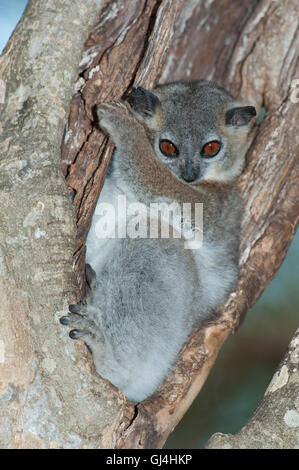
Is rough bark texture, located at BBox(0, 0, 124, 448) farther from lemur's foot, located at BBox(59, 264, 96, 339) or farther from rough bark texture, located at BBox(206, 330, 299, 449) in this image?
rough bark texture, located at BBox(206, 330, 299, 449)

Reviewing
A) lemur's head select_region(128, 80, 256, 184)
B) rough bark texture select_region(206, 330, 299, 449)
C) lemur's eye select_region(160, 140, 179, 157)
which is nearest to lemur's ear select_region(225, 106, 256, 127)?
lemur's head select_region(128, 80, 256, 184)

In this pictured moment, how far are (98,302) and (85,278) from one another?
0.18 meters

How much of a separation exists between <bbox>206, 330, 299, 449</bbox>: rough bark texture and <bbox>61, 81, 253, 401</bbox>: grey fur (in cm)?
101

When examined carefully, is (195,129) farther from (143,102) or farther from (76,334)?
(76,334)

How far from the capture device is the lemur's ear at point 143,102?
3.37 metres

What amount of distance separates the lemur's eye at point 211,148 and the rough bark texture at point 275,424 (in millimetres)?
1838

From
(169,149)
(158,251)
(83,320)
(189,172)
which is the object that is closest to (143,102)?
(169,149)

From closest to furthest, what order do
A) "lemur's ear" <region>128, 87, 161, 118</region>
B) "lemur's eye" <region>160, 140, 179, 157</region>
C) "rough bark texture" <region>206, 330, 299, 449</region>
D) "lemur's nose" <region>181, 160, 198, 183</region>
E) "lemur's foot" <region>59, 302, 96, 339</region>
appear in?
1. "rough bark texture" <region>206, 330, 299, 449</region>
2. "lemur's foot" <region>59, 302, 96, 339</region>
3. "lemur's ear" <region>128, 87, 161, 118</region>
4. "lemur's nose" <region>181, 160, 198, 183</region>
5. "lemur's eye" <region>160, 140, 179, 157</region>

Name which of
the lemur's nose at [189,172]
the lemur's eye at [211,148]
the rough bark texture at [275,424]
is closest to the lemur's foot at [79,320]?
the rough bark texture at [275,424]

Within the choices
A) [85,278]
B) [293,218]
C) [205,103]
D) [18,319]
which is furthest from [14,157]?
[293,218]

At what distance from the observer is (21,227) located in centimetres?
237

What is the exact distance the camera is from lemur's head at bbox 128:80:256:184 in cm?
363

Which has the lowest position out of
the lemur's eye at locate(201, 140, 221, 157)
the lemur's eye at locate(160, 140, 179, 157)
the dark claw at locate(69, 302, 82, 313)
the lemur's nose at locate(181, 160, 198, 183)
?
the dark claw at locate(69, 302, 82, 313)

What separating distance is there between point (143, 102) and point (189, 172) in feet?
1.91
